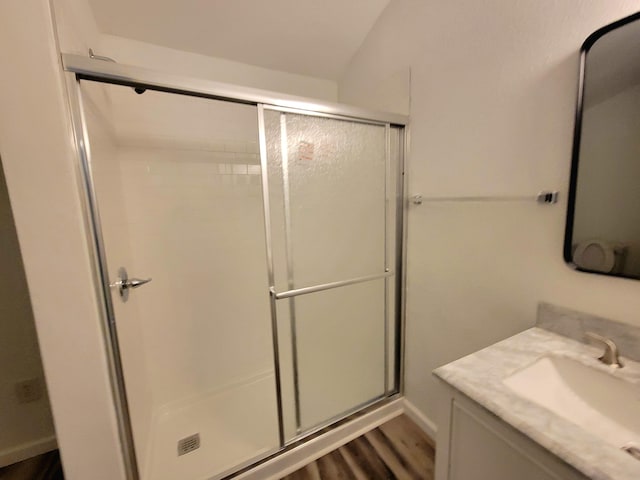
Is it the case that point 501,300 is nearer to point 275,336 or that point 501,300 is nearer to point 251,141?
point 275,336

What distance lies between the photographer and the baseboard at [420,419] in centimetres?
156

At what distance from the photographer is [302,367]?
1.51 m

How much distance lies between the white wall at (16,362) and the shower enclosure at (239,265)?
1.60 feet

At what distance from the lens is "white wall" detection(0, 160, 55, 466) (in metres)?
1.34

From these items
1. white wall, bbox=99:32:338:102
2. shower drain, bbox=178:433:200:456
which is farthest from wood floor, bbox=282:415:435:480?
white wall, bbox=99:32:338:102

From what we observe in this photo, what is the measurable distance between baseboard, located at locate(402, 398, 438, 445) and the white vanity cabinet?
0.84 m

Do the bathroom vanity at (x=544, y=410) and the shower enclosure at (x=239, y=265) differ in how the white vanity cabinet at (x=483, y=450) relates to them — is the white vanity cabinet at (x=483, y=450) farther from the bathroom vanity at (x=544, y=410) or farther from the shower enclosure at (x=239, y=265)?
the shower enclosure at (x=239, y=265)

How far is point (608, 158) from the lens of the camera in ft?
2.73

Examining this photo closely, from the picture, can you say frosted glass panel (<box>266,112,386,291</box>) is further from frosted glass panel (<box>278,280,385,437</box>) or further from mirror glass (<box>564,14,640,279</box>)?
mirror glass (<box>564,14,640,279</box>)

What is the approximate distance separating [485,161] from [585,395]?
92 cm

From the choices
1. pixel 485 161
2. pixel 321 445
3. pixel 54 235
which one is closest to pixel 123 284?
pixel 54 235

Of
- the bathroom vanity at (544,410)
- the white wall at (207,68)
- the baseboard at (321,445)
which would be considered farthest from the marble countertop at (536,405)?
the white wall at (207,68)

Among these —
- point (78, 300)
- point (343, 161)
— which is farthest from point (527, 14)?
point (78, 300)

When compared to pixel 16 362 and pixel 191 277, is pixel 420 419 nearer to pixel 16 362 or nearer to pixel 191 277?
pixel 191 277
